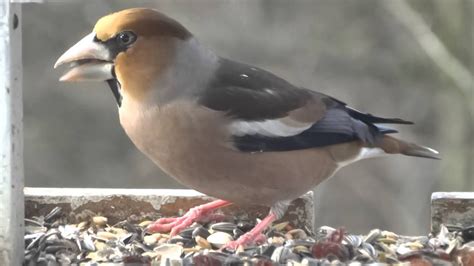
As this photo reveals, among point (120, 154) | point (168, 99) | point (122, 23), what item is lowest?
point (120, 154)

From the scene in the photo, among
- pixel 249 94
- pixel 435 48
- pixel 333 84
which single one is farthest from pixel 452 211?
pixel 333 84

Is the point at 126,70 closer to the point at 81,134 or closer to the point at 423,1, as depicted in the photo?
the point at 423,1

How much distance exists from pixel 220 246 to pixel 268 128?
499 mm

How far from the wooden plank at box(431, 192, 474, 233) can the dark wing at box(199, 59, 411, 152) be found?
34 centimetres

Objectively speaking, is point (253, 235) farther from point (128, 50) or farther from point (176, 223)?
point (128, 50)

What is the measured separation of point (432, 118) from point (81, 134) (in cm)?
310

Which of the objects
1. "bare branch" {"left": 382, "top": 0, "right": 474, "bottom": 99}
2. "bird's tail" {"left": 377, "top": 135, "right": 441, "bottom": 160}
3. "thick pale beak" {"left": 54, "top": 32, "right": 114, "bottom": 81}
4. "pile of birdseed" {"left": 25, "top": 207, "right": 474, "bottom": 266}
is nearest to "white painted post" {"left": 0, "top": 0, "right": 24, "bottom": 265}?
"pile of birdseed" {"left": 25, "top": 207, "right": 474, "bottom": 266}

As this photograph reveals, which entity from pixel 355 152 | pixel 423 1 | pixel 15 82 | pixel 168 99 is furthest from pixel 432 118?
pixel 15 82

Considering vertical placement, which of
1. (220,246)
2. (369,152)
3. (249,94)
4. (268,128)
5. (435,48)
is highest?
(435,48)

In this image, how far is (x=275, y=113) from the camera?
13.4 feet

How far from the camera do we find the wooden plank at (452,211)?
4.00 metres

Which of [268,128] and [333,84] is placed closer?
[268,128]

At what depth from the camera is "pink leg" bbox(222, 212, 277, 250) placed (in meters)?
3.74

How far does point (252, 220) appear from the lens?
13.8 feet
